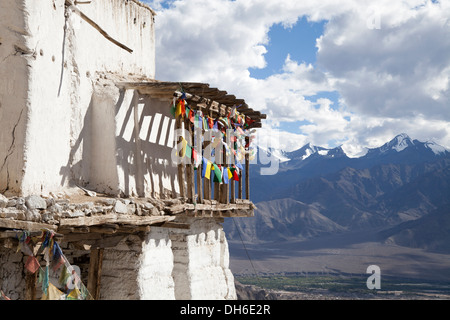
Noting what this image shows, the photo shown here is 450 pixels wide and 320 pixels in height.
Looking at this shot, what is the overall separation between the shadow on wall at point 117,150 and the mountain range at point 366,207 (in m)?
107

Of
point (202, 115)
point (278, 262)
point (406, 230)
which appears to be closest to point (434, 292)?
point (278, 262)

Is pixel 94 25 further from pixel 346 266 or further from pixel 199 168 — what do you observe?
pixel 346 266

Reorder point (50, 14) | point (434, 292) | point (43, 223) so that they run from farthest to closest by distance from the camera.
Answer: point (434, 292) → point (50, 14) → point (43, 223)

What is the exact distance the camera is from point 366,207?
532 feet

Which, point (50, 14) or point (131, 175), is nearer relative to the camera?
point (50, 14)

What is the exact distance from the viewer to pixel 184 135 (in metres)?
11.7

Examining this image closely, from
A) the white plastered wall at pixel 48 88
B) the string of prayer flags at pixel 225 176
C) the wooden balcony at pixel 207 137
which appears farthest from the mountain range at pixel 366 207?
the white plastered wall at pixel 48 88

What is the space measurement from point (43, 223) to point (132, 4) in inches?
268

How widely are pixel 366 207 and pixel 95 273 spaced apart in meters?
158

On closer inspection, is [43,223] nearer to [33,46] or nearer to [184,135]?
[33,46]

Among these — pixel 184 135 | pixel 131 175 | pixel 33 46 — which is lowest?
pixel 131 175

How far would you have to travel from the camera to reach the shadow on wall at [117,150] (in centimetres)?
1090

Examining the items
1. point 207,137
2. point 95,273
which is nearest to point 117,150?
point 95,273
